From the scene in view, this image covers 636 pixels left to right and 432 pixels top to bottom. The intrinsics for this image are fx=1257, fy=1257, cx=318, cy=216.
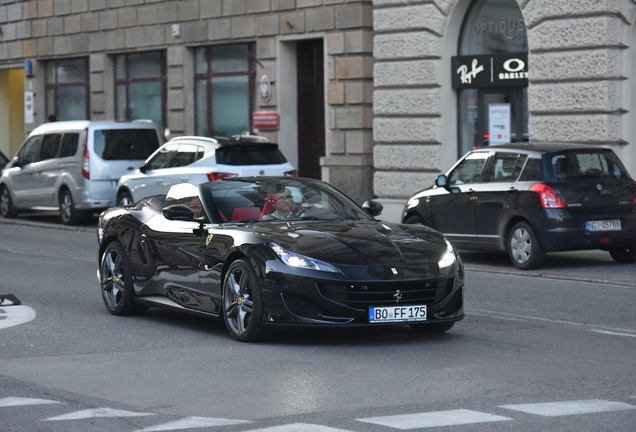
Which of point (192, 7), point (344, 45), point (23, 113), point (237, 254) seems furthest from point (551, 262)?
point (23, 113)

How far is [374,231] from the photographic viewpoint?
370 inches

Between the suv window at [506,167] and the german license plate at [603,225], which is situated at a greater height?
the suv window at [506,167]

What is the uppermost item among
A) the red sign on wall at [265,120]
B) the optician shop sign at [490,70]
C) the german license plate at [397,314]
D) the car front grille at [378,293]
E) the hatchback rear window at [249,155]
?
the optician shop sign at [490,70]

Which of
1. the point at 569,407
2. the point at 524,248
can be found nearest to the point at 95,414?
the point at 569,407

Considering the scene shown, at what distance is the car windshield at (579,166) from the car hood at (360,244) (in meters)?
5.52

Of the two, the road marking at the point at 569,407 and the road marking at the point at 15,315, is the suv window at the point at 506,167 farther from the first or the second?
the road marking at the point at 569,407

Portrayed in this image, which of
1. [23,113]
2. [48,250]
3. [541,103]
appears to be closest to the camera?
[48,250]

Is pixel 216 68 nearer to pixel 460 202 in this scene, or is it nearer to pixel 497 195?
pixel 460 202

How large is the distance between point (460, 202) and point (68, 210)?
1010 centimetres

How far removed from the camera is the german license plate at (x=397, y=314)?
876 centimetres

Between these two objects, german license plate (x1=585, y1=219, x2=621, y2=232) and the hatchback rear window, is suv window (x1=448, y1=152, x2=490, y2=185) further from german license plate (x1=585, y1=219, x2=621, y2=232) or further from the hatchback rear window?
the hatchback rear window

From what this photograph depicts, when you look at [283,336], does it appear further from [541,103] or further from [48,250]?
[541,103]

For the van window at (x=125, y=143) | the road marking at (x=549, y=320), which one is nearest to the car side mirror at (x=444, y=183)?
the road marking at (x=549, y=320)

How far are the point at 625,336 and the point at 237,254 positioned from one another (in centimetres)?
300
